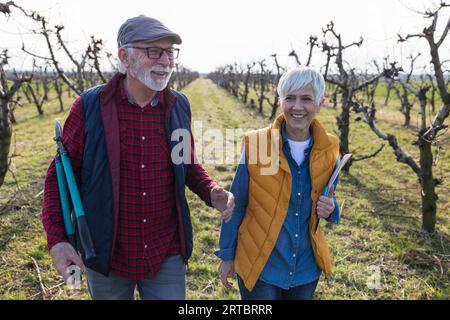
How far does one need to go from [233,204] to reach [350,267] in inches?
108

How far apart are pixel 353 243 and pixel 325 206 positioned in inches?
122

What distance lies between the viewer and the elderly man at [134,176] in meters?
1.70

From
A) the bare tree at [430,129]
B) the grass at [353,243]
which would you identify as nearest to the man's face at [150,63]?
the grass at [353,243]

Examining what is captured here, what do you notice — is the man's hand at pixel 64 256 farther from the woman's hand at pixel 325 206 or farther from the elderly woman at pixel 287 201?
the woman's hand at pixel 325 206

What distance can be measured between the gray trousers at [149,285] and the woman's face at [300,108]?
981 millimetres

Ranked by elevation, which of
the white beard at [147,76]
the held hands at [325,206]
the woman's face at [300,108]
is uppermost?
the white beard at [147,76]

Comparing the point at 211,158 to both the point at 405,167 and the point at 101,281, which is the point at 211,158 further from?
the point at 101,281

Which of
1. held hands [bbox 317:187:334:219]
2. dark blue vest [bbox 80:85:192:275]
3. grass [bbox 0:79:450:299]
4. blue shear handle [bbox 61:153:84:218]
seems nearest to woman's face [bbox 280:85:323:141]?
held hands [bbox 317:187:334:219]

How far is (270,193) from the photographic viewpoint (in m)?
1.95

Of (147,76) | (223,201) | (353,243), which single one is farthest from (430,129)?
(147,76)

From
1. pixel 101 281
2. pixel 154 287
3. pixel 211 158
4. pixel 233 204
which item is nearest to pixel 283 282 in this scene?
pixel 233 204

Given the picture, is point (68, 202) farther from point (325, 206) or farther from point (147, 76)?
point (325, 206)

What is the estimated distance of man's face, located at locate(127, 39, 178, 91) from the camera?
173 centimetres

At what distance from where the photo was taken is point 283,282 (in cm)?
195
